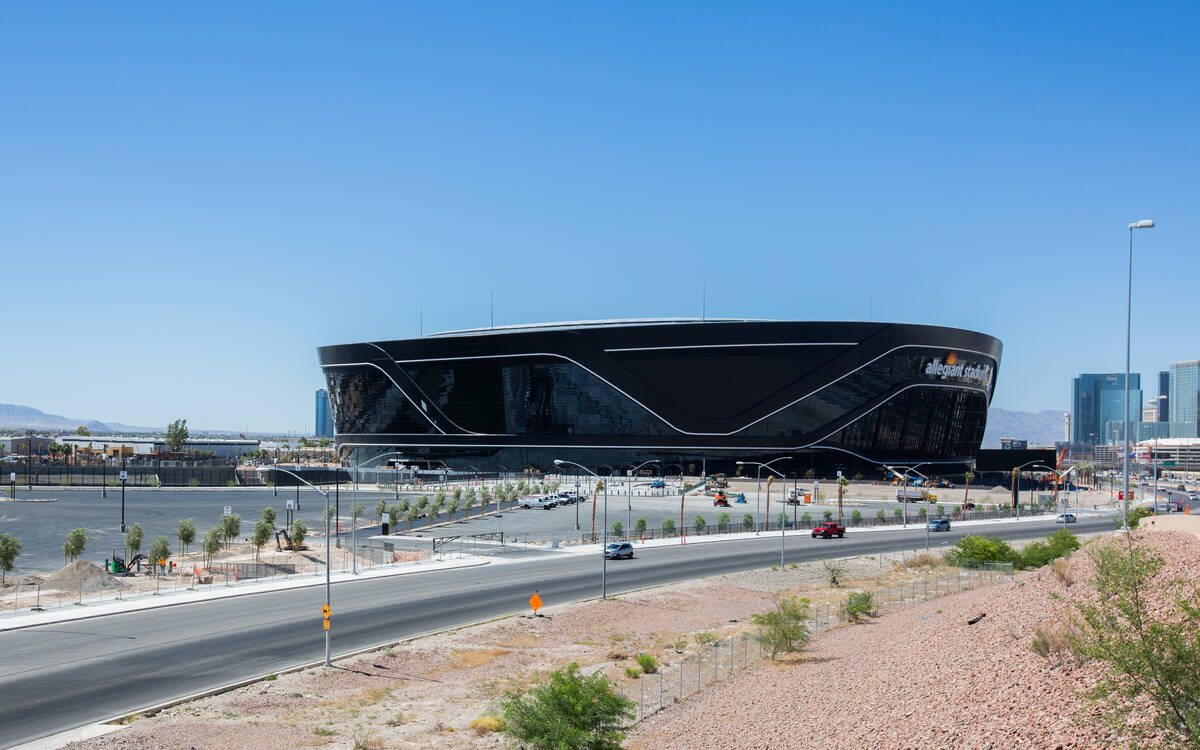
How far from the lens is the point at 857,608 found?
131 ft

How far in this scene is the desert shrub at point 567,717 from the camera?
67.7 feet

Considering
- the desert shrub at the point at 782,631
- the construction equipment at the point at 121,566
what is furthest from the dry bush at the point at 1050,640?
the construction equipment at the point at 121,566

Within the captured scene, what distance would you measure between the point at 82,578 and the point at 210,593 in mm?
7425

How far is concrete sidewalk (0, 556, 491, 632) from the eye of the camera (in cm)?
3750

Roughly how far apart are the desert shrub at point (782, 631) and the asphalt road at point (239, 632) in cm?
1247

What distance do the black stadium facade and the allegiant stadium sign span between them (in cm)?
22

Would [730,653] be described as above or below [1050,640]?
below

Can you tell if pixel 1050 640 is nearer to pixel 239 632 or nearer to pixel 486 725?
pixel 486 725

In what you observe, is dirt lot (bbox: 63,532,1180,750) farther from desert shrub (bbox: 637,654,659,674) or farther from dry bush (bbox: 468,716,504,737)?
desert shrub (bbox: 637,654,659,674)

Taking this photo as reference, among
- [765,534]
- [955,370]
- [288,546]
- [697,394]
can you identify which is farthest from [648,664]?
[955,370]

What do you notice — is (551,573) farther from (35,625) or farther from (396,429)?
(396,429)

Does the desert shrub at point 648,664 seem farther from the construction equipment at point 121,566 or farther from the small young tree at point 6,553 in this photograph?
the small young tree at point 6,553

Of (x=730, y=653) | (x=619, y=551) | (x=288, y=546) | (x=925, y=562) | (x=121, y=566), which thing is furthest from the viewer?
(x=288, y=546)

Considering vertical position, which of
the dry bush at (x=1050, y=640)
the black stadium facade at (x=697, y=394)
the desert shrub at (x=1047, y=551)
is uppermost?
the black stadium facade at (x=697, y=394)
